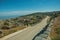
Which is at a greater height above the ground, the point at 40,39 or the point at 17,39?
the point at 40,39

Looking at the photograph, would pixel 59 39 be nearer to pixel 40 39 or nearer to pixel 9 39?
pixel 40 39

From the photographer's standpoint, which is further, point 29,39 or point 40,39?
point 29,39

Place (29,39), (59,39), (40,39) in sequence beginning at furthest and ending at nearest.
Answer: (29,39) < (59,39) < (40,39)

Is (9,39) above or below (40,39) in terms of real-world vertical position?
below

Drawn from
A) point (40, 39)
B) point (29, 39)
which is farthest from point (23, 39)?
point (40, 39)

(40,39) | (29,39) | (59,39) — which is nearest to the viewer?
(40,39)

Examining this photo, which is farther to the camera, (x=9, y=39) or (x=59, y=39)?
(x=9, y=39)

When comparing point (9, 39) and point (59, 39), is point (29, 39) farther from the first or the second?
point (59, 39)
